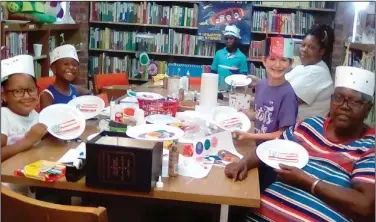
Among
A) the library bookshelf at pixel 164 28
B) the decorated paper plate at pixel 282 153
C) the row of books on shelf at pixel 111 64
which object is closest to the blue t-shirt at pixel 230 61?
the library bookshelf at pixel 164 28

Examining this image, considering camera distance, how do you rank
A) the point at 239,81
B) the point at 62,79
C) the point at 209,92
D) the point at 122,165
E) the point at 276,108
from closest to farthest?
the point at 122,165 < the point at 276,108 < the point at 209,92 < the point at 62,79 < the point at 239,81

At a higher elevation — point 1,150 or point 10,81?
point 10,81

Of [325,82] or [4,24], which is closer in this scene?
[325,82]

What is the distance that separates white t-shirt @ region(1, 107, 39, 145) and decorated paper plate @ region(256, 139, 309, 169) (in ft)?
3.21

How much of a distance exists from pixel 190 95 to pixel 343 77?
1.46 metres

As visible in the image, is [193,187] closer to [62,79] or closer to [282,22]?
[62,79]

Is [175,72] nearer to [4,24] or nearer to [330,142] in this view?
[4,24]

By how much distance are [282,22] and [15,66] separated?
374 cm

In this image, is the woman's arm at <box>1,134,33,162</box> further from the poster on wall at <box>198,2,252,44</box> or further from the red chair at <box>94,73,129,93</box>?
the poster on wall at <box>198,2,252,44</box>

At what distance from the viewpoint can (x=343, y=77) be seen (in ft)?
5.35

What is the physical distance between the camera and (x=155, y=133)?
1.58 meters

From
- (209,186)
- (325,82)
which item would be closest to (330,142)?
(209,186)

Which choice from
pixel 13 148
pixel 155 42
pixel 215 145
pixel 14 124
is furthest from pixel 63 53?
pixel 155 42

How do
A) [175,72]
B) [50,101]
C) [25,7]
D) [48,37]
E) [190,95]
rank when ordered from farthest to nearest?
[175,72] < [48,37] < [25,7] < [190,95] < [50,101]
